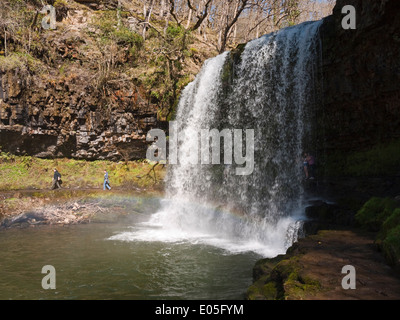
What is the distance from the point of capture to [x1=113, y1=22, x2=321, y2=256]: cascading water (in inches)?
538

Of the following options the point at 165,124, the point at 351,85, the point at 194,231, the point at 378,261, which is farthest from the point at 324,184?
the point at 165,124

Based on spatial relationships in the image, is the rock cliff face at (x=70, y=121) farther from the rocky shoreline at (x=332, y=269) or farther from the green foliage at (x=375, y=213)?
the rocky shoreline at (x=332, y=269)

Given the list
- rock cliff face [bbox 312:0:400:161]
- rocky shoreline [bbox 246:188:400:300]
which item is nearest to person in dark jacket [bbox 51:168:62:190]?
rock cliff face [bbox 312:0:400:161]

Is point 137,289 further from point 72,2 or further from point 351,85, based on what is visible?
point 72,2

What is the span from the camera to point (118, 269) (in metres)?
9.10

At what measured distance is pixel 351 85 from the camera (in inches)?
514

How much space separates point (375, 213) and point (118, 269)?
8029mm

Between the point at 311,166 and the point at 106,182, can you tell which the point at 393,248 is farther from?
the point at 106,182

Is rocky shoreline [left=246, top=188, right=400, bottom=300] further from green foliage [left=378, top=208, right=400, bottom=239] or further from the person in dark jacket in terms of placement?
the person in dark jacket

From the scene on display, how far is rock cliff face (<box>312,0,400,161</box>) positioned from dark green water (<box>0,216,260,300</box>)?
7559 millimetres

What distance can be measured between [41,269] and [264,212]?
369 inches

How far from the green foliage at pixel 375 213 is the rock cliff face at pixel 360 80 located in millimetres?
4551

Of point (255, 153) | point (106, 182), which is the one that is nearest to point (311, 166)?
point (255, 153)
